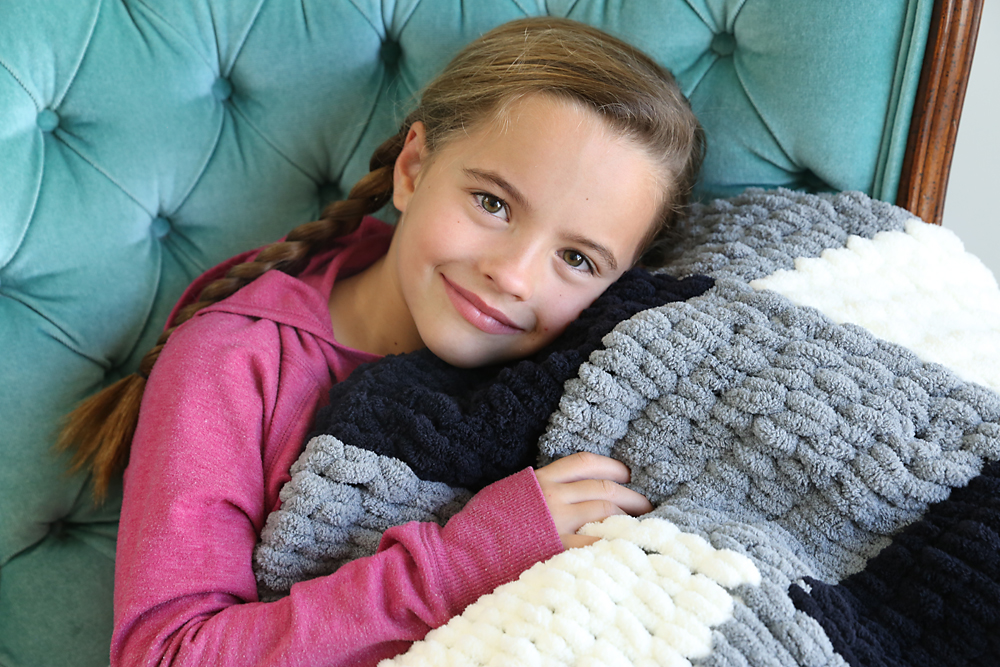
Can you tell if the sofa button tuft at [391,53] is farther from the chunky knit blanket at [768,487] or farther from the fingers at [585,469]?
the fingers at [585,469]

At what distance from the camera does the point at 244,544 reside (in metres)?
0.72

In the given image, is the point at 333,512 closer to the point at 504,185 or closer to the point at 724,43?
the point at 504,185

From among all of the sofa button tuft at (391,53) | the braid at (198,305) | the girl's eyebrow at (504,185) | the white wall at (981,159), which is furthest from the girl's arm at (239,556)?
the white wall at (981,159)

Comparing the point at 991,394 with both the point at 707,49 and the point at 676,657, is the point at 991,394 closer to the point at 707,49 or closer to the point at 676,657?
the point at 676,657

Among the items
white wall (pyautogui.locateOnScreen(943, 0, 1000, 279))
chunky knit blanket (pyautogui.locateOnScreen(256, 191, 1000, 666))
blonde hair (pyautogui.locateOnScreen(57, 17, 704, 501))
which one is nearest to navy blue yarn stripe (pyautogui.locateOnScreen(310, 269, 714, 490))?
chunky knit blanket (pyautogui.locateOnScreen(256, 191, 1000, 666))

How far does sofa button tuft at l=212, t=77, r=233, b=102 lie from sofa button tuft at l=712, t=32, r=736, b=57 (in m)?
0.75

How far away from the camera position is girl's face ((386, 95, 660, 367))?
801mm

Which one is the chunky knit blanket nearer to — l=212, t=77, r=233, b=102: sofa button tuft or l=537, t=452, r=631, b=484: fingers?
l=537, t=452, r=631, b=484: fingers

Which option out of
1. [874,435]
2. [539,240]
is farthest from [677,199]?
[874,435]

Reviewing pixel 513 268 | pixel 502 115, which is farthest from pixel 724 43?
pixel 513 268

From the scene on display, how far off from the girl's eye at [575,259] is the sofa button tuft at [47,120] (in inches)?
28.5

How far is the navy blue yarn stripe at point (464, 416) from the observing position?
719 millimetres

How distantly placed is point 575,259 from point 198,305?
0.52 metres

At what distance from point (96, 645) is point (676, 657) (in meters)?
0.76
